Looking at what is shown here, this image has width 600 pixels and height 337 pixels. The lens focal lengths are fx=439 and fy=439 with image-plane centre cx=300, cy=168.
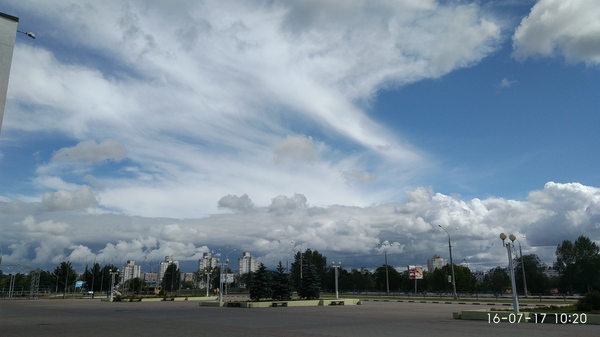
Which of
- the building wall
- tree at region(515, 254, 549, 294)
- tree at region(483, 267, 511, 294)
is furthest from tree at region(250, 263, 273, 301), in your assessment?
tree at region(483, 267, 511, 294)

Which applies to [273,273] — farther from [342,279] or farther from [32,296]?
[342,279]

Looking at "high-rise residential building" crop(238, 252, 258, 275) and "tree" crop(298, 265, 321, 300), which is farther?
"high-rise residential building" crop(238, 252, 258, 275)

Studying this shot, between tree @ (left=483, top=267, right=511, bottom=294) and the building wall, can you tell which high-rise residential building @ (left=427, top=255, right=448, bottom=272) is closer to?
tree @ (left=483, top=267, right=511, bottom=294)

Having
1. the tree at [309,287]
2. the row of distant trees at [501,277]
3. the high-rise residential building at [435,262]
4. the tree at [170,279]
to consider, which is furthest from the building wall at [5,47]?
the high-rise residential building at [435,262]

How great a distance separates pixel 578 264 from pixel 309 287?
6452 cm

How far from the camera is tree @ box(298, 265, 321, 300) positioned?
140 ft

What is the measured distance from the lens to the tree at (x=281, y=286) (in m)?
40.4

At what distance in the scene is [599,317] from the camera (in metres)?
18.6

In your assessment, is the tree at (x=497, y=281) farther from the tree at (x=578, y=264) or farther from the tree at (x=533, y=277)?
the tree at (x=578, y=264)

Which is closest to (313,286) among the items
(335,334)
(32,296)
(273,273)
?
(273,273)

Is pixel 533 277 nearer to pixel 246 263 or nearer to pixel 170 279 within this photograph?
pixel 170 279

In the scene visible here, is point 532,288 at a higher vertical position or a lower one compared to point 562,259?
lower

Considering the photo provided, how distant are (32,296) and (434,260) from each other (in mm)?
128451

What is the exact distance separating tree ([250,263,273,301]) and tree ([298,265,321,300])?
3.99 meters
